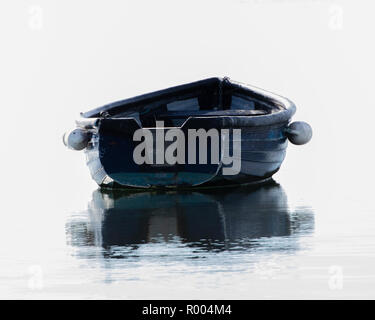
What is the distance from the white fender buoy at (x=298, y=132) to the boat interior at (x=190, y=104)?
90 centimetres

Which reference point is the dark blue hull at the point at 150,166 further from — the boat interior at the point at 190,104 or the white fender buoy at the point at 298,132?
the boat interior at the point at 190,104

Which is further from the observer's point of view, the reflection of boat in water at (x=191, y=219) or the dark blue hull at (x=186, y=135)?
the dark blue hull at (x=186, y=135)

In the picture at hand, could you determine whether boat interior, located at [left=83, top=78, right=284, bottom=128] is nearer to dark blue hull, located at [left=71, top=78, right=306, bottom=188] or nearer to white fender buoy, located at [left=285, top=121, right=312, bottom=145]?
dark blue hull, located at [left=71, top=78, right=306, bottom=188]

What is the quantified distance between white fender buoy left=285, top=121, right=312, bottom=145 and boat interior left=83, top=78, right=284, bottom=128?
90cm

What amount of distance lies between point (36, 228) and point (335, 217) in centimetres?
345

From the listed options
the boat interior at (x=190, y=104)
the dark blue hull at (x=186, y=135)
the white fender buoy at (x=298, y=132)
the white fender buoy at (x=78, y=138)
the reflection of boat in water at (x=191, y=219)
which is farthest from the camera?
the boat interior at (x=190, y=104)

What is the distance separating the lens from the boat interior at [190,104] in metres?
20.7

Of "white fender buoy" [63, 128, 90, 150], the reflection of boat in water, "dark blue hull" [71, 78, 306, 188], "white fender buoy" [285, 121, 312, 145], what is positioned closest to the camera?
the reflection of boat in water

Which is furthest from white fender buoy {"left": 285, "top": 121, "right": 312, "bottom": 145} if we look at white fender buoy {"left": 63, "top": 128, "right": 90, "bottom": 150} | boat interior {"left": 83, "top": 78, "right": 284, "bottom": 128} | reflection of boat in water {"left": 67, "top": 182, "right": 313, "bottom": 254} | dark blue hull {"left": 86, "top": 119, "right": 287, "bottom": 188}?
white fender buoy {"left": 63, "top": 128, "right": 90, "bottom": 150}

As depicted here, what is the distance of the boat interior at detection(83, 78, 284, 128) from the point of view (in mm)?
20672

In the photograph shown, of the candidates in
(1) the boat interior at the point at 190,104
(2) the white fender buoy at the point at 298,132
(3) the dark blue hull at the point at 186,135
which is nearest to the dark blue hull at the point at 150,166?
(3) the dark blue hull at the point at 186,135

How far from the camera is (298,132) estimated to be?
19.5m

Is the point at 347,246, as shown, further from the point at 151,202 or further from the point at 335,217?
the point at 151,202
